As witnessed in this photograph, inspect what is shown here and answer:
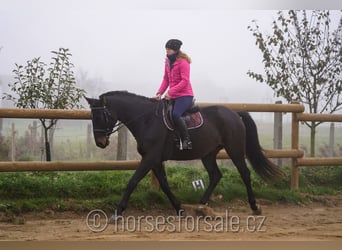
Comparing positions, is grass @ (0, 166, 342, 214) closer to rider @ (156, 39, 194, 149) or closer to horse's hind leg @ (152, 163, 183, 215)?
horse's hind leg @ (152, 163, 183, 215)

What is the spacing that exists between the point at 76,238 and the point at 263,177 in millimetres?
1937

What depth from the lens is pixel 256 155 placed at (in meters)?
5.88

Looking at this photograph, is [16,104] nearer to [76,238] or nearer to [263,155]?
[76,238]

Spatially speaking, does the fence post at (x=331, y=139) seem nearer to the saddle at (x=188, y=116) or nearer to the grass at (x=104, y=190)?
the grass at (x=104, y=190)

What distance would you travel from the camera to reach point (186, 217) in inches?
221

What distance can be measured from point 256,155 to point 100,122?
1.61 metres

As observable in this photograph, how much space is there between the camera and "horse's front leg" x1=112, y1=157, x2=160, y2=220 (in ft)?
17.3

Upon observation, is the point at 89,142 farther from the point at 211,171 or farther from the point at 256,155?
the point at 256,155

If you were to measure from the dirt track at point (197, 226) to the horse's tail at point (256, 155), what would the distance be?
0.36m

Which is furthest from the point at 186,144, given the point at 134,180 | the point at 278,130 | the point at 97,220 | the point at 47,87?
the point at 47,87

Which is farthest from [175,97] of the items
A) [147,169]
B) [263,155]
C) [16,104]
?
[16,104]

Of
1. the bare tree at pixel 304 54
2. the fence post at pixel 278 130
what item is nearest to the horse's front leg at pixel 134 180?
the bare tree at pixel 304 54

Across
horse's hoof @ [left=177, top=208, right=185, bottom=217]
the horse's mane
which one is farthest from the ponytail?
horse's hoof @ [left=177, top=208, right=185, bottom=217]

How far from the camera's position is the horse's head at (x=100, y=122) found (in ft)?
17.3
